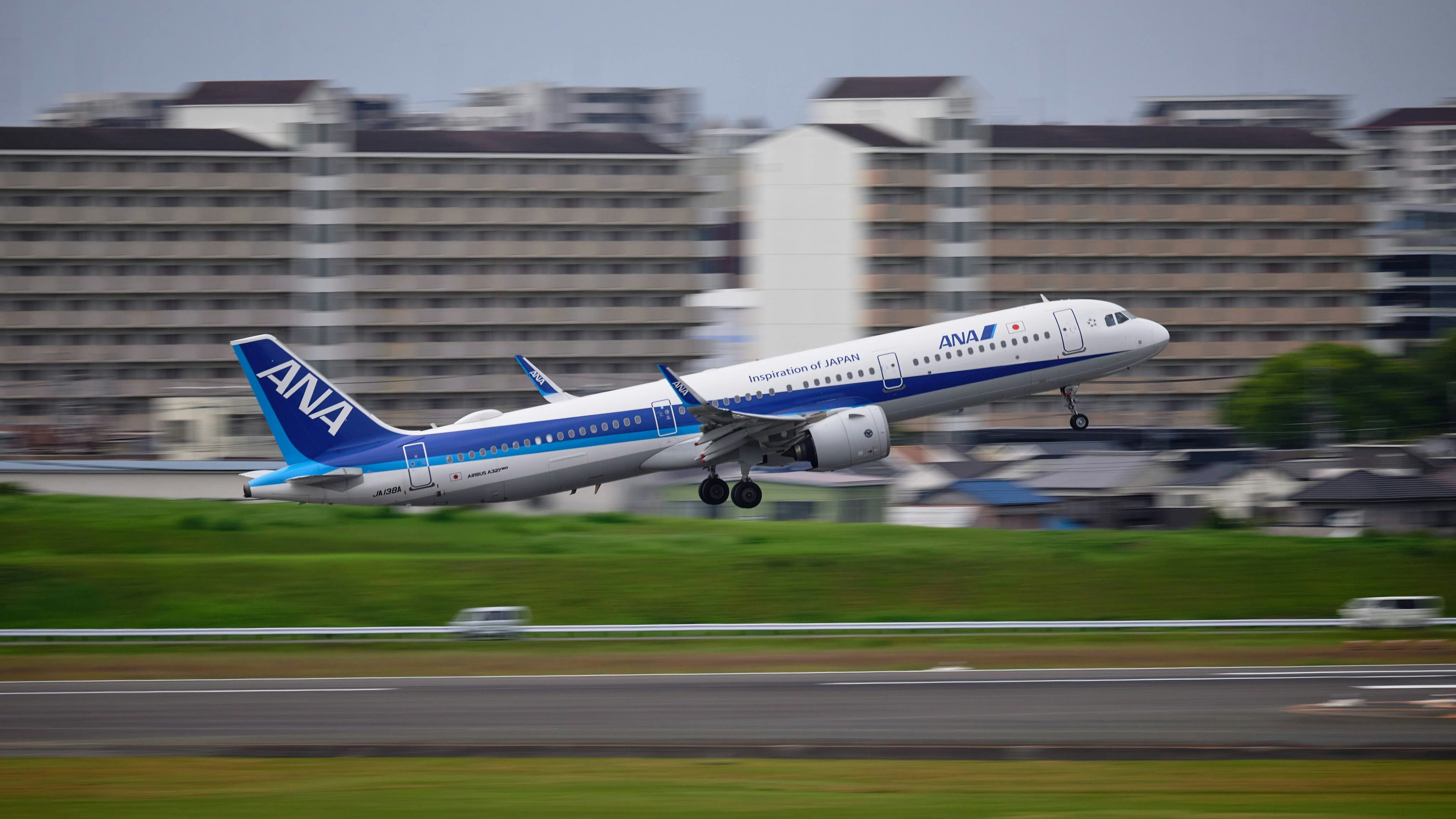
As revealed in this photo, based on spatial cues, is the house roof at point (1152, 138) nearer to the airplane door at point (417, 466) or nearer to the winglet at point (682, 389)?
the winglet at point (682, 389)

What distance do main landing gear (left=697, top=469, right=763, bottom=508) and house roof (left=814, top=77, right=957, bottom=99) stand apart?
7357 centimetres

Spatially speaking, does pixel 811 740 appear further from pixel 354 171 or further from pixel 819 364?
pixel 354 171

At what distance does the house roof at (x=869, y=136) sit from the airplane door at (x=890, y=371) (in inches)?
2523

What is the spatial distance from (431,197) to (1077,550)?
79.8 metres

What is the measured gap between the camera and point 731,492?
43.7 metres

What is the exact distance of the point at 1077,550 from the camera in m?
42.7

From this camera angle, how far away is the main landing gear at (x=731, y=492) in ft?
140

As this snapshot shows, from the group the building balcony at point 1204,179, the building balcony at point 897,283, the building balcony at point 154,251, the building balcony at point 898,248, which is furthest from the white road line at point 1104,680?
the building balcony at point 154,251

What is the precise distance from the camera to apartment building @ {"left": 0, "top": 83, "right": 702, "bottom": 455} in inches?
4291

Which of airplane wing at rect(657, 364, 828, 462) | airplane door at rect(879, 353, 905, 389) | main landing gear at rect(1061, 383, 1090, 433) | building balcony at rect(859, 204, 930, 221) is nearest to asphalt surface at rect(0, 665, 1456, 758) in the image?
airplane wing at rect(657, 364, 828, 462)

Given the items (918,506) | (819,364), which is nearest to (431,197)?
(918,506)

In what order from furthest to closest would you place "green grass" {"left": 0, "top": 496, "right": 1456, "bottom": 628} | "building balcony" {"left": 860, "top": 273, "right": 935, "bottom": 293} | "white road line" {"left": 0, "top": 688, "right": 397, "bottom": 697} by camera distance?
"building balcony" {"left": 860, "top": 273, "right": 935, "bottom": 293}, "green grass" {"left": 0, "top": 496, "right": 1456, "bottom": 628}, "white road line" {"left": 0, "top": 688, "right": 397, "bottom": 697}

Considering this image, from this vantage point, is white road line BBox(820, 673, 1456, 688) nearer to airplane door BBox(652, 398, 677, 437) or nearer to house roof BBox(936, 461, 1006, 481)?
airplane door BBox(652, 398, 677, 437)

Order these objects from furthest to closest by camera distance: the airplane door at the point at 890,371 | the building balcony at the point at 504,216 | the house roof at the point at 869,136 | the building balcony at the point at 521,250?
the building balcony at the point at 521,250 < the building balcony at the point at 504,216 < the house roof at the point at 869,136 < the airplane door at the point at 890,371
